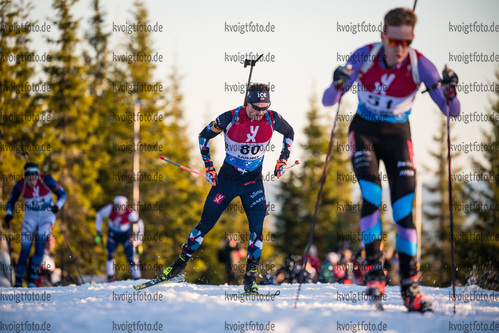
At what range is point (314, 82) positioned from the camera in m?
43.0

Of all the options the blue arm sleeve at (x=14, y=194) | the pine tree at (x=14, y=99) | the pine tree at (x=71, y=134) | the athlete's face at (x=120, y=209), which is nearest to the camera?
the blue arm sleeve at (x=14, y=194)

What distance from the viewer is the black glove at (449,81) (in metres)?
5.68

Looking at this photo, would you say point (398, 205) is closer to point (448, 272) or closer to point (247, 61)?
point (247, 61)

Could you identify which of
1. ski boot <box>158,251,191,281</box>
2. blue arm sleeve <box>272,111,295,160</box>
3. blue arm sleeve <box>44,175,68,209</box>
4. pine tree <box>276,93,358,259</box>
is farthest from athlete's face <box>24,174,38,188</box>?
pine tree <box>276,93,358,259</box>

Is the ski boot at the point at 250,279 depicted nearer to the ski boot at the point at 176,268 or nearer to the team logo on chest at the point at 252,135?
the ski boot at the point at 176,268

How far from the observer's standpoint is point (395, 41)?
5617mm

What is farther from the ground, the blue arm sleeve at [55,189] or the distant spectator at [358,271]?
the blue arm sleeve at [55,189]

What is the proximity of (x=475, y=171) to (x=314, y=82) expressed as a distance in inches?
601

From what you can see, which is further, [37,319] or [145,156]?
[145,156]

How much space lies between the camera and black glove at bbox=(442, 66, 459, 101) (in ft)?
18.6

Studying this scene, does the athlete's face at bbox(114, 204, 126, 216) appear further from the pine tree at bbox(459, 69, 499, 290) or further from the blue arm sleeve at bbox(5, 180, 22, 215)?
the pine tree at bbox(459, 69, 499, 290)

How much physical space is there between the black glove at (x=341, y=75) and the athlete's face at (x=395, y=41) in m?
0.42

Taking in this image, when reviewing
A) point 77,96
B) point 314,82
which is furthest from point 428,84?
point 314,82

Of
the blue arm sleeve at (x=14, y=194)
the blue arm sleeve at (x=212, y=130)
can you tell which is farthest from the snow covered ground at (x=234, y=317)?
the blue arm sleeve at (x=14, y=194)
